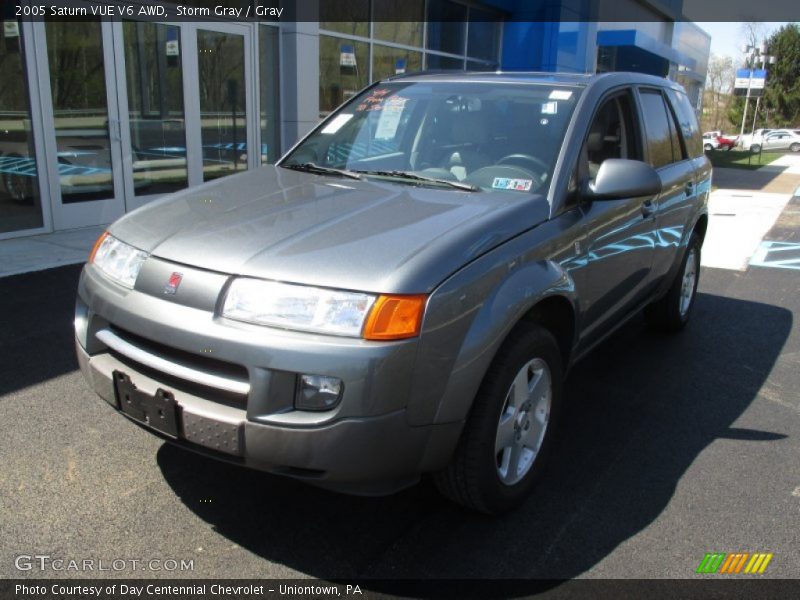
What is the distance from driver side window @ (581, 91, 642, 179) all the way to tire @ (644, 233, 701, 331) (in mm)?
1366

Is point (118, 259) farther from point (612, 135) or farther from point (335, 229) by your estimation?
point (612, 135)

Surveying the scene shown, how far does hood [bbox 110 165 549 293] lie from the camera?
2.35 metres

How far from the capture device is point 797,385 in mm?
4543

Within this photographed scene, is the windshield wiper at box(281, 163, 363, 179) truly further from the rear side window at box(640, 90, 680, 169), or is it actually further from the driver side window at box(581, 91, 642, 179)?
the rear side window at box(640, 90, 680, 169)

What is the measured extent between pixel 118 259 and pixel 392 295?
121cm

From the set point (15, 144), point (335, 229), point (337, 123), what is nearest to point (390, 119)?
point (337, 123)

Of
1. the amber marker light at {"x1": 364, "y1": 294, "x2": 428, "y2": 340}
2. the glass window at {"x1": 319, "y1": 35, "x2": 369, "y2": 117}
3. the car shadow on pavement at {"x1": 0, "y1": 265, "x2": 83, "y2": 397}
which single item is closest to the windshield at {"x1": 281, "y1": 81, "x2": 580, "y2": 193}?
the amber marker light at {"x1": 364, "y1": 294, "x2": 428, "y2": 340}

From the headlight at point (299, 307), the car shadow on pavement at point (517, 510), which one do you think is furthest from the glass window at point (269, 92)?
the headlight at point (299, 307)

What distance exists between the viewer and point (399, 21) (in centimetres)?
1359

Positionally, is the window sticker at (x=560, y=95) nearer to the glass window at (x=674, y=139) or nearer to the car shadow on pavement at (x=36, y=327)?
the glass window at (x=674, y=139)

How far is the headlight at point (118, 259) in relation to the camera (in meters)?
2.67

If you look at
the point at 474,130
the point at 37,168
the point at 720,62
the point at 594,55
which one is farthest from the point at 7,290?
the point at 720,62

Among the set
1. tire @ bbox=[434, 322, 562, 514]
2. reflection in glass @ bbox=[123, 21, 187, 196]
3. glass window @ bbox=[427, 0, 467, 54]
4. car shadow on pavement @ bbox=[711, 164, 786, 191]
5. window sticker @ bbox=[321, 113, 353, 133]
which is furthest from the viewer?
car shadow on pavement @ bbox=[711, 164, 786, 191]

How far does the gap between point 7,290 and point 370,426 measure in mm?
4588
